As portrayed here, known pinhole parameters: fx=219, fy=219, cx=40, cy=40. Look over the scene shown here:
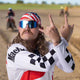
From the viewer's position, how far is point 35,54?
1938 millimetres

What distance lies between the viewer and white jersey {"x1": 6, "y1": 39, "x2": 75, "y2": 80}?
1802mm

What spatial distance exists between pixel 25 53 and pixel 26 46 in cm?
16

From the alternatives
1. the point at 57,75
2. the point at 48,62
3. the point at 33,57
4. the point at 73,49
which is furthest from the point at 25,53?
the point at 73,49

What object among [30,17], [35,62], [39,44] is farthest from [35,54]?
[30,17]

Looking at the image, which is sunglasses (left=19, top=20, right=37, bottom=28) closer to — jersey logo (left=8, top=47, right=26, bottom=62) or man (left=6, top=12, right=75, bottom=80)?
man (left=6, top=12, right=75, bottom=80)

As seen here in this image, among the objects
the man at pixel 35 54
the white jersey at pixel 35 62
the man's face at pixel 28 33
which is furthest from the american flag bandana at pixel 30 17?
the white jersey at pixel 35 62

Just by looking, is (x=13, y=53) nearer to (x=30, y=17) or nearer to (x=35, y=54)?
(x=35, y=54)

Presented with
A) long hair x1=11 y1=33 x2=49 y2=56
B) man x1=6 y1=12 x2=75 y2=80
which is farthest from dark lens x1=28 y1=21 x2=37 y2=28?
long hair x1=11 y1=33 x2=49 y2=56

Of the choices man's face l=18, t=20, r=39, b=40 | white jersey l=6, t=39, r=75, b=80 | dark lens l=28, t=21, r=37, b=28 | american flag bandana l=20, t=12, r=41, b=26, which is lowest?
white jersey l=6, t=39, r=75, b=80

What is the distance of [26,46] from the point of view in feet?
6.73

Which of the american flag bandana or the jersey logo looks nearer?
the jersey logo

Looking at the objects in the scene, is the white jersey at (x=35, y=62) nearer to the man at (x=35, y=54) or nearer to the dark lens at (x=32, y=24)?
the man at (x=35, y=54)

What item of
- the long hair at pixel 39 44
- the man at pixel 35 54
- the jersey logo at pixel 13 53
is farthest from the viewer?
the long hair at pixel 39 44

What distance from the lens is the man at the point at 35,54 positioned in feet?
5.86
